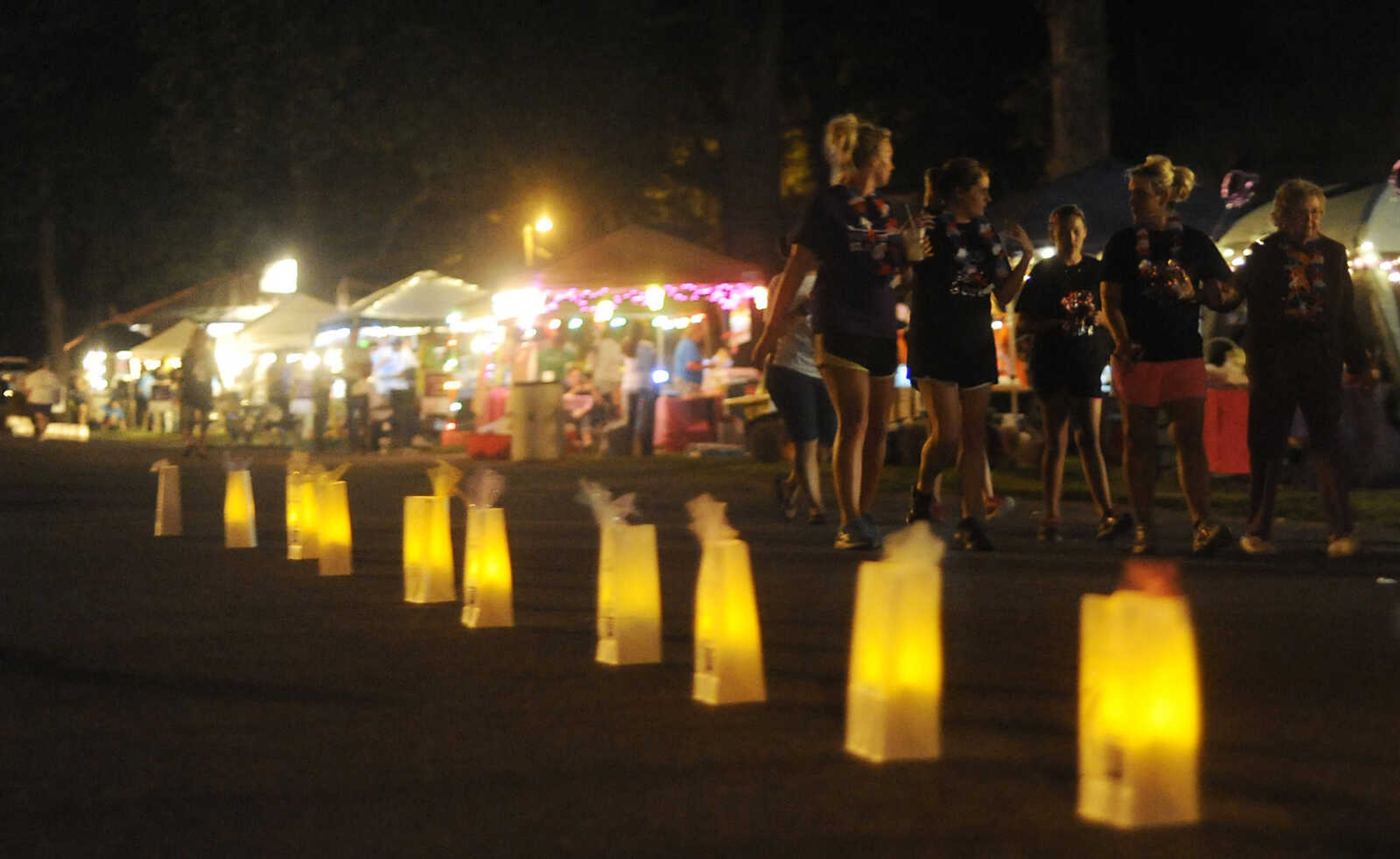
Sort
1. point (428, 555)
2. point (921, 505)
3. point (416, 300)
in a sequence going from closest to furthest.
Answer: point (428, 555) < point (921, 505) < point (416, 300)

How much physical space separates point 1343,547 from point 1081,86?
1561 cm

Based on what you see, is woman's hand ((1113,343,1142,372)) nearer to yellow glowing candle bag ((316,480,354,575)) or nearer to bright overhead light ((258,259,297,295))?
yellow glowing candle bag ((316,480,354,575))

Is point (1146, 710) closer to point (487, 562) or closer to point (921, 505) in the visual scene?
point (487, 562)

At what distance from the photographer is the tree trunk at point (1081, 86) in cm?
2519

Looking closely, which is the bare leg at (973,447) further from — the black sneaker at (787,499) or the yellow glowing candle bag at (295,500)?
the yellow glowing candle bag at (295,500)

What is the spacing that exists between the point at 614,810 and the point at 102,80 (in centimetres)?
5762

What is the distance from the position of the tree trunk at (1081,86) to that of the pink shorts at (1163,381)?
50.1 feet

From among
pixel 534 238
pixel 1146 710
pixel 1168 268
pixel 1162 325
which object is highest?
pixel 534 238

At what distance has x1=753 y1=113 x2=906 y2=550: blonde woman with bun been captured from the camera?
1019cm

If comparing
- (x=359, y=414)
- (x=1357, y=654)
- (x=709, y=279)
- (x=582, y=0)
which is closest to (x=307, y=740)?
(x=1357, y=654)

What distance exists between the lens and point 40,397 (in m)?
44.0

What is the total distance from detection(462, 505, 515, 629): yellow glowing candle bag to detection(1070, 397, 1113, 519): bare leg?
13.6ft

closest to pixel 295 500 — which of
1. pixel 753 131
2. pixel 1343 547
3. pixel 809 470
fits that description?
pixel 809 470

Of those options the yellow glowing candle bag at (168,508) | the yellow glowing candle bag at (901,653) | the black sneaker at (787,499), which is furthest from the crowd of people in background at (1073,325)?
the yellow glowing candle bag at (901,653)
